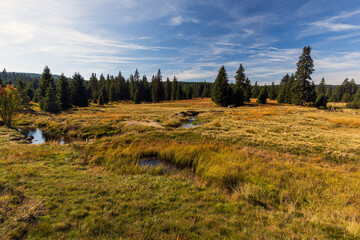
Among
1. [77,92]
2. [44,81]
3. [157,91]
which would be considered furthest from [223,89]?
[44,81]

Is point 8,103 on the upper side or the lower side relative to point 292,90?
lower

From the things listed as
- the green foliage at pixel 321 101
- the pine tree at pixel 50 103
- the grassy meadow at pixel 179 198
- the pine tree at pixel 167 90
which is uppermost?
the pine tree at pixel 167 90

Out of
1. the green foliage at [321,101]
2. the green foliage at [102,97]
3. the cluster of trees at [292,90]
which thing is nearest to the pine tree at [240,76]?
the cluster of trees at [292,90]

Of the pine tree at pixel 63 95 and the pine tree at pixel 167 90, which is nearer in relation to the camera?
the pine tree at pixel 63 95

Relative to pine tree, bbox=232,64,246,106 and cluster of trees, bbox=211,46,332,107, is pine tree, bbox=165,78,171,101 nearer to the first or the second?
cluster of trees, bbox=211,46,332,107

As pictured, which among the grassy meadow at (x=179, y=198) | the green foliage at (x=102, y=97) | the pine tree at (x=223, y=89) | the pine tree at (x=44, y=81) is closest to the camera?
the grassy meadow at (x=179, y=198)

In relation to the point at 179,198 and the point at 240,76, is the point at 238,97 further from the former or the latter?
the point at 179,198

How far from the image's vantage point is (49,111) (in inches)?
1500

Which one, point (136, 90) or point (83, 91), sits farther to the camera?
point (136, 90)

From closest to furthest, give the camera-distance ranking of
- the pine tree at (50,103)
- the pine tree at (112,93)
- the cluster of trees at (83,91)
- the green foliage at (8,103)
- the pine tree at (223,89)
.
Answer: the green foliage at (8,103)
the pine tree at (50,103)
the cluster of trees at (83,91)
the pine tree at (223,89)
the pine tree at (112,93)

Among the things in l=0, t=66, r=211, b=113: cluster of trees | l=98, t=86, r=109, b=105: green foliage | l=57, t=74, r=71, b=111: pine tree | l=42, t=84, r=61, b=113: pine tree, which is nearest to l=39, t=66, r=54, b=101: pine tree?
l=0, t=66, r=211, b=113: cluster of trees

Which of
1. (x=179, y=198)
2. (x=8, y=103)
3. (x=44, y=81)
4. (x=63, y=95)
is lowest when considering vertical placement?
(x=179, y=198)

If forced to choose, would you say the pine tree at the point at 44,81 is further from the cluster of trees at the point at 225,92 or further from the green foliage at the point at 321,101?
the green foliage at the point at 321,101

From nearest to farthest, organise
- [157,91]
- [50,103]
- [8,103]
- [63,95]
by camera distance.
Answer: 1. [8,103]
2. [50,103]
3. [63,95]
4. [157,91]
